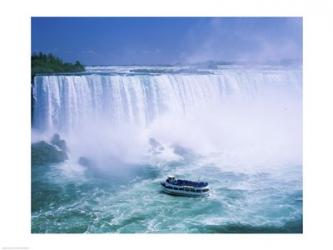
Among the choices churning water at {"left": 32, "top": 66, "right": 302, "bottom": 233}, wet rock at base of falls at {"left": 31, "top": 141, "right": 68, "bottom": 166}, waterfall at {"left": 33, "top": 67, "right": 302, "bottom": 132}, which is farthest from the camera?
waterfall at {"left": 33, "top": 67, "right": 302, "bottom": 132}

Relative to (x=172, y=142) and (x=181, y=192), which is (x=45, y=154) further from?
(x=181, y=192)

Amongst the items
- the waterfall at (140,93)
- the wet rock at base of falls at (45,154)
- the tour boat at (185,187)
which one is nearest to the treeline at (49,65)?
the waterfall at (140,93)

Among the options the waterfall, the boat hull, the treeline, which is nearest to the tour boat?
the boat hull

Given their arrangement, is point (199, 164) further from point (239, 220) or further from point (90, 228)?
point (90, 228)

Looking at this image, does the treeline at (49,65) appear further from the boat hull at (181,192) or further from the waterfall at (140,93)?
the boat hull at (181,192)

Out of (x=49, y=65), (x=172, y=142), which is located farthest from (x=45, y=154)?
(x=172, y=142)

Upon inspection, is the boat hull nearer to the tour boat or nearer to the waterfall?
the tour boat
